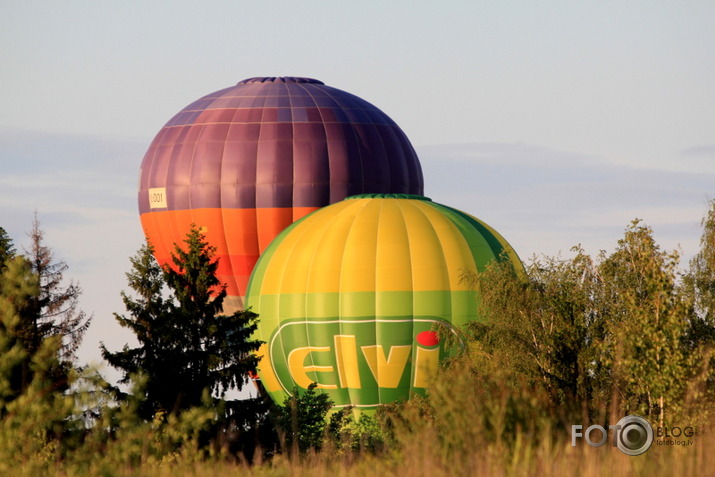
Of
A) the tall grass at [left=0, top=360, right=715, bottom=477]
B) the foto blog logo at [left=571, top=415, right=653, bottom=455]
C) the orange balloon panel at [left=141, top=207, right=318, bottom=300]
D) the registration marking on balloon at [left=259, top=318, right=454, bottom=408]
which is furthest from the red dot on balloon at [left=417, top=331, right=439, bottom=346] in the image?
the tall grass at [left=0, top=360, right=715, bottom=477]

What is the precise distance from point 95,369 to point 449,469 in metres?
4.29

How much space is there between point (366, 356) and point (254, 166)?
1042cm

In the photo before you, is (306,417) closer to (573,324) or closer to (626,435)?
(573,324)

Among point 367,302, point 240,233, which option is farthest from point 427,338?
point 240,233

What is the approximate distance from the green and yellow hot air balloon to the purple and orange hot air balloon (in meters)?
6.18

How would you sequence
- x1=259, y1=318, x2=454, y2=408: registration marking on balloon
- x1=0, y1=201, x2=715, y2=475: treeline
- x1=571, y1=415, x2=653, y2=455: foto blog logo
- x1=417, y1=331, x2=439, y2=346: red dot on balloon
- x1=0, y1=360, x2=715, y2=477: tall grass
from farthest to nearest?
x1=259, y1=318, x2=454, y2=408: registration marking on balloon < x1=417, y1=331, x2=439, y2=346: red dot on balloon < x1=0, y1=201, x2=715, y2=475: treeline < x1=571, y1=415, x2=653, y2=455: foto blog logo < x1=0, y1=360, x2=715, y2=477: tall grass

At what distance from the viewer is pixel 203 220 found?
43719 millimetres

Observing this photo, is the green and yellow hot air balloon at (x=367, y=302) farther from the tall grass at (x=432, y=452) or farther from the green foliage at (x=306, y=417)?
the tall grass at (x=432, y=452)

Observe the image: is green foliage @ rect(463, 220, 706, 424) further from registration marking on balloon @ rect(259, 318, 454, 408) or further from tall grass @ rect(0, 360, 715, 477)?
tall grass @ rect(0, 360, 715, 477)

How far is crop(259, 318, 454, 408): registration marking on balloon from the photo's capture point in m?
35.2

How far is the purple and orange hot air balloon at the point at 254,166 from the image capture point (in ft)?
142

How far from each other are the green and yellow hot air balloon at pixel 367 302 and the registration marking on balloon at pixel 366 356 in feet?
0.08

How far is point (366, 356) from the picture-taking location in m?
35.2

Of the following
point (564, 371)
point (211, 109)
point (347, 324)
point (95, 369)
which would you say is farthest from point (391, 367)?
point (95, 369)
